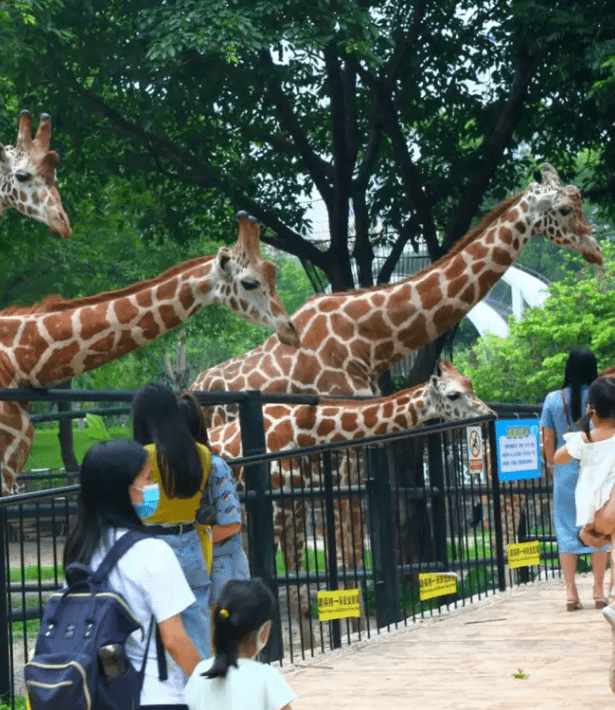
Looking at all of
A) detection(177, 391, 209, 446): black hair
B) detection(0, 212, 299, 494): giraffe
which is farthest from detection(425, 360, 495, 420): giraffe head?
detection(177, 391, 209, 446): black hair

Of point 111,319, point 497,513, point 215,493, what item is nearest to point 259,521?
point 111,319

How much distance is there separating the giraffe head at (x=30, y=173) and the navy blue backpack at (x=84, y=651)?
905cm

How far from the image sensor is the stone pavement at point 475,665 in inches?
337

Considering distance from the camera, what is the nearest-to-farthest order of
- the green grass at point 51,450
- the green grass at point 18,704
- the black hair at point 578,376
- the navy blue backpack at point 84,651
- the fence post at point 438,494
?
the navy blue backpack at point 84,651 < the green grass at point 18,704 < the black hair at point 578,376 < the fence post at point 438,494 < the green grass at point 51,450

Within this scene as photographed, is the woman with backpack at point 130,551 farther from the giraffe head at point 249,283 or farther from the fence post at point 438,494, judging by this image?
the fence post at point 438,494

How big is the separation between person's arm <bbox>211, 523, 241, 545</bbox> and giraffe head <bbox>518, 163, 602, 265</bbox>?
8856 mm

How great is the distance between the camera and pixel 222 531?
7586 millimetres

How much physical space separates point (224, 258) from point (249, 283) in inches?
11.2

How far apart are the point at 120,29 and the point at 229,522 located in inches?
496

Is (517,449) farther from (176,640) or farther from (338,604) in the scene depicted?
(176,640)

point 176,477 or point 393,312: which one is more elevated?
point 393,312

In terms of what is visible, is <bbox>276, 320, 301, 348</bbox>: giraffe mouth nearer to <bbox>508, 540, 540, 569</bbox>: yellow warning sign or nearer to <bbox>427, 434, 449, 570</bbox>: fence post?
<bbox>427, 434, 449, 570</bbox>: fence post

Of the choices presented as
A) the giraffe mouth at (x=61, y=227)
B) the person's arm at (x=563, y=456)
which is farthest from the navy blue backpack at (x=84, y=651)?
the giraffe mouth at (x=61, y=227)

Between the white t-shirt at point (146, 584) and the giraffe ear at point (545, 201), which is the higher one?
the giraffe ear at point (545, 201)
